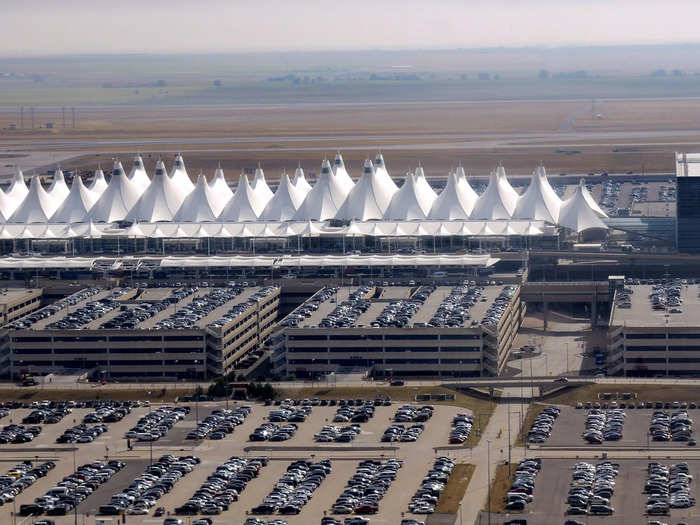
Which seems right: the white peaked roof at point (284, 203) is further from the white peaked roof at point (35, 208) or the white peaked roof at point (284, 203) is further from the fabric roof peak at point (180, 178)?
the white peaked roof at point (35, 208)

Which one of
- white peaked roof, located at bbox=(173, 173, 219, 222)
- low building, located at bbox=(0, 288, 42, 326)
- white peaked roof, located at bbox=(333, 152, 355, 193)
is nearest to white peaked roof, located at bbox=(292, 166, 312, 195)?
white peaked roof, located at bbox=(333, 152, 355, 193)

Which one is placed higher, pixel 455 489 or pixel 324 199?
pixel 324 199

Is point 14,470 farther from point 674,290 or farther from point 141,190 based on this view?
point 141,190

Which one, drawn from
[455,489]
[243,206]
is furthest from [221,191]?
[455,489]

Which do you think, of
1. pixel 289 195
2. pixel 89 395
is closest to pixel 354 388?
pixel 89 395

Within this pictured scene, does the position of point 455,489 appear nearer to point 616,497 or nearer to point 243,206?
point 616,497

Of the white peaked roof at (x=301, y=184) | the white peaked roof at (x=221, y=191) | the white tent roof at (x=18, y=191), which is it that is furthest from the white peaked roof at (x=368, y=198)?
the white tent roof at (x=18, y=191)
